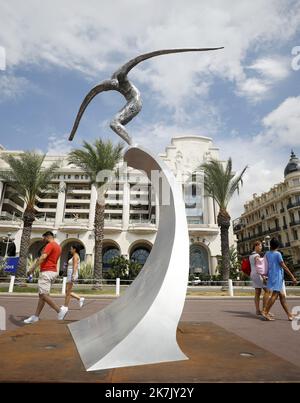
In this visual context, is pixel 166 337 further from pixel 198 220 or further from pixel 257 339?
pixel 198 220

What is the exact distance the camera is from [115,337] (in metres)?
2.52

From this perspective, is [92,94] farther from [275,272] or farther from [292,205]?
[292,205]

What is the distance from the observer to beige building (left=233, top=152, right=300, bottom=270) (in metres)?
38.7

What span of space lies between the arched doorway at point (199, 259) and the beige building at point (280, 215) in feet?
39.8

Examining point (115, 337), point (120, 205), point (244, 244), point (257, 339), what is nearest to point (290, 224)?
point (244, 244)

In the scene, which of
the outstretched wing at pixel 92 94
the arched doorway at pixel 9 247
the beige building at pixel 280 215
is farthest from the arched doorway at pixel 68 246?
the outstretched wing at pixel 92 94

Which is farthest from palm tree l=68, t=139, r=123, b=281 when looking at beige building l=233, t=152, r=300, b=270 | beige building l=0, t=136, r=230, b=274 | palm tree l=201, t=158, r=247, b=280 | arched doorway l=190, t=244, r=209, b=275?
beige building l=233, t=152, r=300, b=270

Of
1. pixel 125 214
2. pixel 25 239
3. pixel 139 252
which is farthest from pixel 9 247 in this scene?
pixel 25 239

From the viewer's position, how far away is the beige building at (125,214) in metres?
32.8

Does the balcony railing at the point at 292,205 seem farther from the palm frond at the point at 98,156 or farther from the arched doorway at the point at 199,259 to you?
the palm frond at the point at 98,156

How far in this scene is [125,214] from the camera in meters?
34.6

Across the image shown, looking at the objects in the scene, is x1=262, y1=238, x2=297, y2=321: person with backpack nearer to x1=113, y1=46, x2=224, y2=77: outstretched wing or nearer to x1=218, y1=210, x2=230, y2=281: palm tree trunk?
x1=113, y1=46, x2=224, y2=77: outstretched wing

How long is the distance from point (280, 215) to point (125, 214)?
23.8 meters

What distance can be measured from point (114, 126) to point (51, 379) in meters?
3.68
